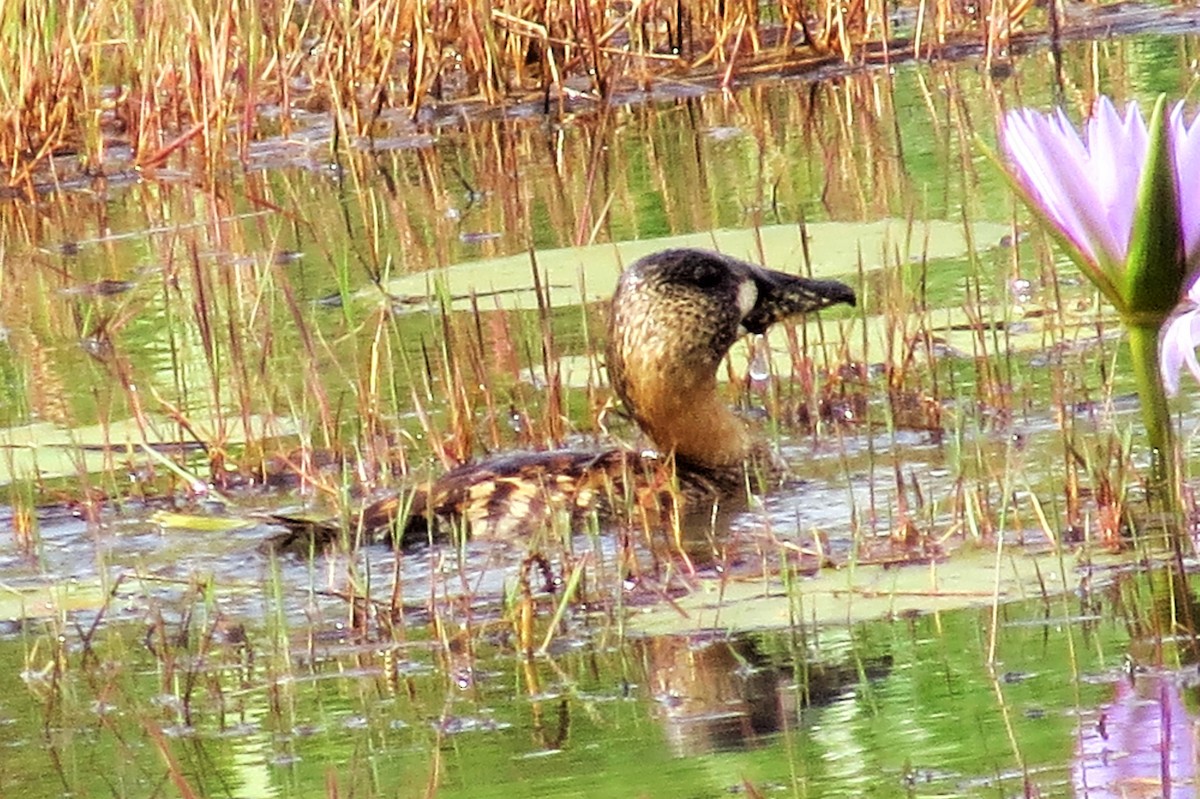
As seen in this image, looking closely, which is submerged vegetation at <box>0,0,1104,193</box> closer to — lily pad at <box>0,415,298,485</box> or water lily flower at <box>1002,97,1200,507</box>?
lily pad at <box>0,415,298,485</box>

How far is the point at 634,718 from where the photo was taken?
3.77 meters

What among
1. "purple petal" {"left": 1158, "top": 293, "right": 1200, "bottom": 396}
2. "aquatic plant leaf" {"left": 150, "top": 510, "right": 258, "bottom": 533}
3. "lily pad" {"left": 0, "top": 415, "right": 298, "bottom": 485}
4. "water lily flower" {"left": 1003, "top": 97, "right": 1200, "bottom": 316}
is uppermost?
"water lily flower" {"left": 1003, "top": 97, "right": 1200, "bottom": 316}

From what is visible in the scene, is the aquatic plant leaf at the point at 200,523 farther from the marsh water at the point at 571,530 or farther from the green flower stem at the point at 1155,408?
the green flower stem at the point at 1155,408

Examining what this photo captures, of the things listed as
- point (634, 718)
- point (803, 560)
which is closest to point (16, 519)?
point (803, 560)

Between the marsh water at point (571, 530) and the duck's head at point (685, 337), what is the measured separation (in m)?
0.20

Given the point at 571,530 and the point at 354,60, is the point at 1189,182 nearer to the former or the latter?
the point at 571,530

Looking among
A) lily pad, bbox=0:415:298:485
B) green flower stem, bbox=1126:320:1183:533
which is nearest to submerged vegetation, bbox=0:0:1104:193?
lily pad, bbox=0:415:298:485

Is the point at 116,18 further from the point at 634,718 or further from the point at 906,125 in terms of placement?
the point at 634,718

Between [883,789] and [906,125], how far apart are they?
6.46 meters

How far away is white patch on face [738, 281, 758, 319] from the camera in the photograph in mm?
5961

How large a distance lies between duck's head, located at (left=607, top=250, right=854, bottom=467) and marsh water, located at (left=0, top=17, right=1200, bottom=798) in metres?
0.20

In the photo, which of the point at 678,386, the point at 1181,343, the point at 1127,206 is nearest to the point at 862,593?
the point at 1181,343

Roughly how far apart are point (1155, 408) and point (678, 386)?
2.22 m

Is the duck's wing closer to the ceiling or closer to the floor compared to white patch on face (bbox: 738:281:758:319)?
closer to the floor
